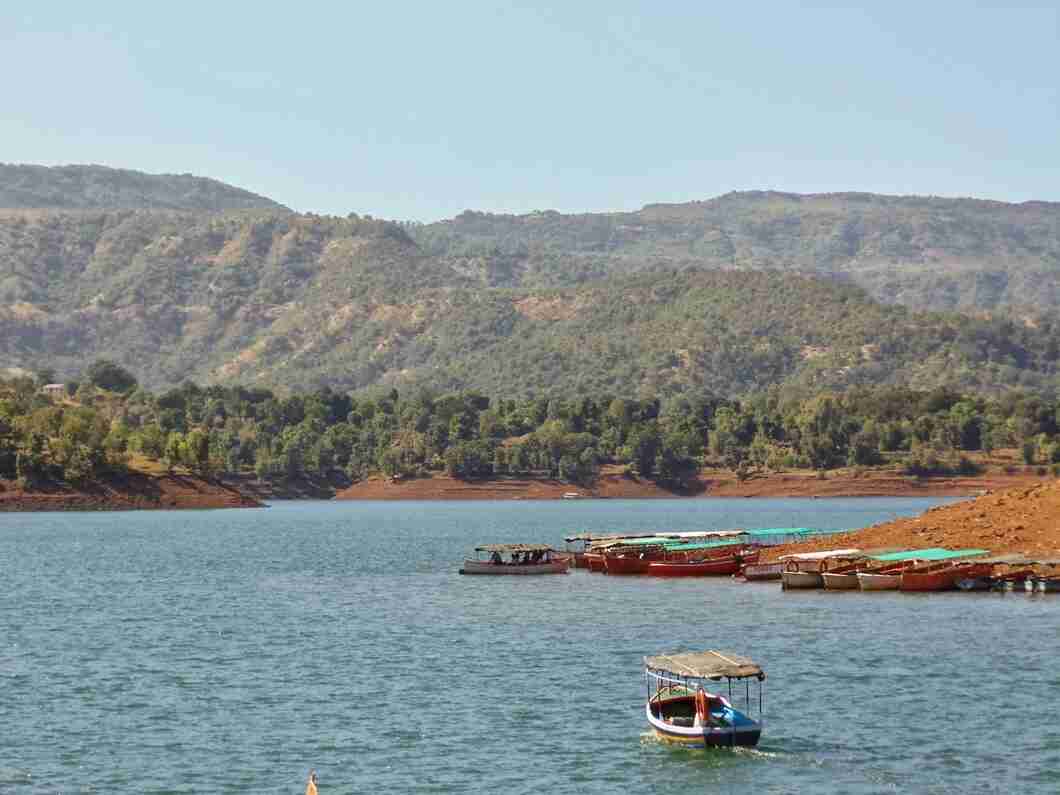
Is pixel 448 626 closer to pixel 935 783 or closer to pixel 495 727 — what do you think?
pixel 495 727

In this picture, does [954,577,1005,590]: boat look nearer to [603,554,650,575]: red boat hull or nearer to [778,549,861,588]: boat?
[778,549,861,588]: boat

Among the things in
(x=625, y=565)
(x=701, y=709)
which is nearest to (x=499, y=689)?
(x=701, y=709)

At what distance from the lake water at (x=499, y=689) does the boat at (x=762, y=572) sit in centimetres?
376

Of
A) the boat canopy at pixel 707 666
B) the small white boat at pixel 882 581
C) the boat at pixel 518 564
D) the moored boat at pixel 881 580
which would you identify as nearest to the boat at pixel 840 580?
the moored boat at pixel 881 580

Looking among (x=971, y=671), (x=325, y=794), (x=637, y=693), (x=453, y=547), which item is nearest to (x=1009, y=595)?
(x=971, y=671)

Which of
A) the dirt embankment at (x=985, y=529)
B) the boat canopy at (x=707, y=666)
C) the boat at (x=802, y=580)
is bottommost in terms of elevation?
the boat canopy at (x=707, y=666)

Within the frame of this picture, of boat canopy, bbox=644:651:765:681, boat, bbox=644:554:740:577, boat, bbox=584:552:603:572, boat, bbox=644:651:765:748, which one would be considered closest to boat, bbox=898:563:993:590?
boat, bbox=644:554:740:577

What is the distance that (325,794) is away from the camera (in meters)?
53.9

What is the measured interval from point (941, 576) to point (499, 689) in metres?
47.1

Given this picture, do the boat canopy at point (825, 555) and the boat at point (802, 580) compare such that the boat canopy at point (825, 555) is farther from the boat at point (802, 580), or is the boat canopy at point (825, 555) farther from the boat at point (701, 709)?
the boat at point (701, 709)

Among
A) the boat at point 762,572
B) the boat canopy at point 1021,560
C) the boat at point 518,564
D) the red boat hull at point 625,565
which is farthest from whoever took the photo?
the red boat hull at point 625,565

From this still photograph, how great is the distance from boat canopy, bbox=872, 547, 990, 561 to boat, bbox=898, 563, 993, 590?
425 centimetres

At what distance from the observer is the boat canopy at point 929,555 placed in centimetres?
11706

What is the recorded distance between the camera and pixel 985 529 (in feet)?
426
